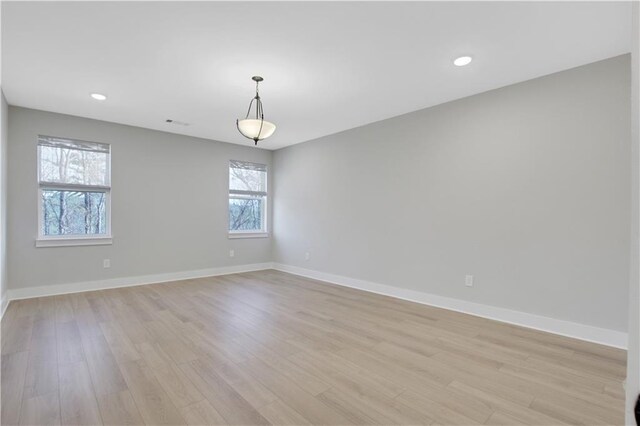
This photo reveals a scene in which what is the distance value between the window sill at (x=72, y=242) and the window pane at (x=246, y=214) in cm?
211

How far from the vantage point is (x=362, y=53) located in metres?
2.70

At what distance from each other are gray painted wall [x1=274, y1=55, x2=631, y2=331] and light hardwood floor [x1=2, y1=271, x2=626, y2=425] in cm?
50

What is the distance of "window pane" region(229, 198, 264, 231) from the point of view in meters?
6.21

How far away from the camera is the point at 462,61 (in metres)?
2.81

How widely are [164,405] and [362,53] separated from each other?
300 centimetres

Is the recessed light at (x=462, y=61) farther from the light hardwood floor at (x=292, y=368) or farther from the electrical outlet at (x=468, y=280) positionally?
the light hardwood floor at (x=292, y=368)

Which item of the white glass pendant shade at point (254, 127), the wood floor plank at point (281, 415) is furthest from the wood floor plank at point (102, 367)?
the white glass pendant shade at point (254, 127)

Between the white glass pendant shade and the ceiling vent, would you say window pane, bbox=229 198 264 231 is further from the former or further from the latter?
the white glass pendant shade

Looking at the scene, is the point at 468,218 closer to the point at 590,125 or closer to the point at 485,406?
the point at 590,125

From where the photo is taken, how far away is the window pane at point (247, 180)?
244 inches

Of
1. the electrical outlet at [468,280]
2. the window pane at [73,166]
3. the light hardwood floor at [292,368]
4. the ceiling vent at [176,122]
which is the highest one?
the ceiling vent at [176,122]

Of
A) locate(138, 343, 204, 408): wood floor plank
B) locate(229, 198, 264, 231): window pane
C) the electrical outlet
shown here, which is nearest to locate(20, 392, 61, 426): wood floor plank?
locate(138, 343, 204, 408): wood floor plank

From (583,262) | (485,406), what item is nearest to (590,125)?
(583,262)

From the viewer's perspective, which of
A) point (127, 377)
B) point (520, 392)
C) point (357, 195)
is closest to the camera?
point (520, 392)
